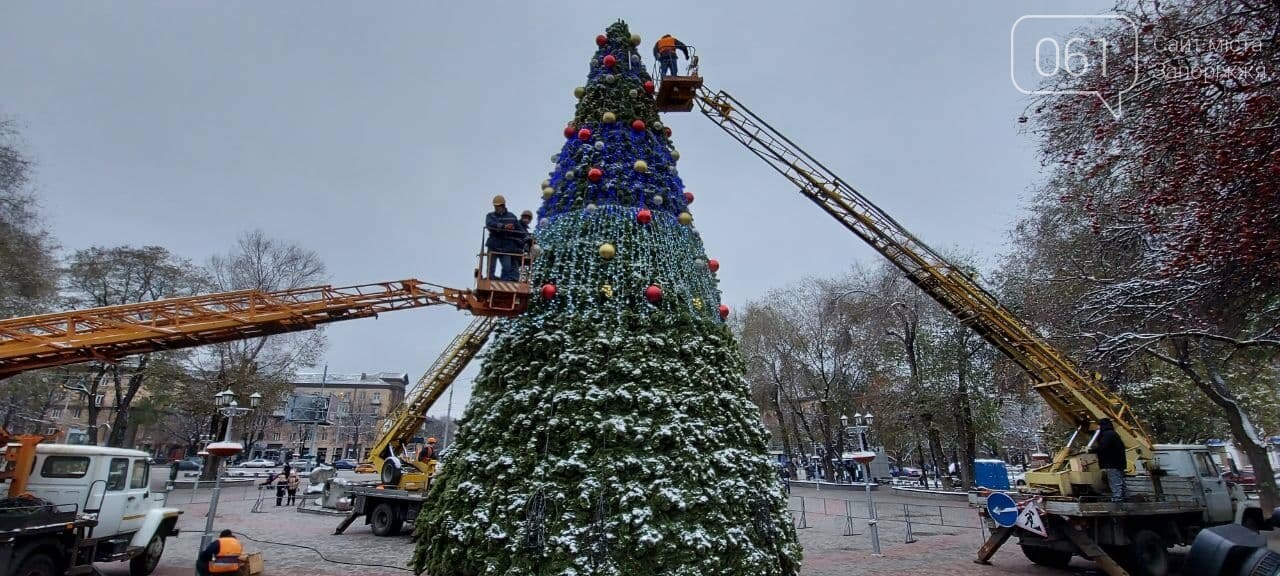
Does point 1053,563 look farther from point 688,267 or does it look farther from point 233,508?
point 233,508

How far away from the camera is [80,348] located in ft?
26.0

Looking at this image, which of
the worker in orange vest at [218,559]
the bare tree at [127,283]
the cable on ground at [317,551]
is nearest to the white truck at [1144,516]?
the cable on ground at [317,551]

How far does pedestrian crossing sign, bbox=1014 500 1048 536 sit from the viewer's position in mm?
9570

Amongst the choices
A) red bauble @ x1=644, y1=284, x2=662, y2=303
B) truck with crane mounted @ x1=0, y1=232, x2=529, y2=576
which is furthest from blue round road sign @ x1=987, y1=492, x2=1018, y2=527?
truck with crane mounted @ x1=0, y1=232, x2=529, y2=576

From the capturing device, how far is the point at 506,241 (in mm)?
7641

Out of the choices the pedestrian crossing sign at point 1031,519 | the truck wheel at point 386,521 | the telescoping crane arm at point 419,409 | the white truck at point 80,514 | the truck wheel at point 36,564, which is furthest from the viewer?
the telescoping crane arm at point 419,409

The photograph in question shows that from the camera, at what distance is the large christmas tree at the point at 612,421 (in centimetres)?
591

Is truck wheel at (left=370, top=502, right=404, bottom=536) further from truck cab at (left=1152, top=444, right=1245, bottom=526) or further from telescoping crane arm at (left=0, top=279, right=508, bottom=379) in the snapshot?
truck cab at (left=1152, top=444, right=1245, bottom=526)

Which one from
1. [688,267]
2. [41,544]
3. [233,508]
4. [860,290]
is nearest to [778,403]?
[860,290]

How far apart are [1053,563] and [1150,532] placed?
5.81ft

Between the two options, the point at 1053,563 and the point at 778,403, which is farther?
the point at 778,403

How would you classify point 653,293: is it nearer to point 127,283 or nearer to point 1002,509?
point 1002,509

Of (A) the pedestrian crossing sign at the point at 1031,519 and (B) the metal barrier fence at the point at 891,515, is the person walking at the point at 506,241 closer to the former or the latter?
(A) the pedestrian crossing sign at the point at 1031,519

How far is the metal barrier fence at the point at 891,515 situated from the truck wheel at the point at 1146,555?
4.36 meters
